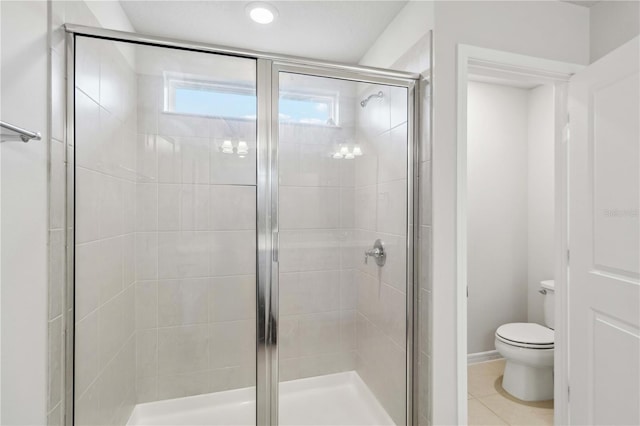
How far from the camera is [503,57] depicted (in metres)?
1.57

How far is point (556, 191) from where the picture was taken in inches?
70.6

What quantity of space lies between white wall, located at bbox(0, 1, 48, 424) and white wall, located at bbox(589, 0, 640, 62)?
8.16 feet

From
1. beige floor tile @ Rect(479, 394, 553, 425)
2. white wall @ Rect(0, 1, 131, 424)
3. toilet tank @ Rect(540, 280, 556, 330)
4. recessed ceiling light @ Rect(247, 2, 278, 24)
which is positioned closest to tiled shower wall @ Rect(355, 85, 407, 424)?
recessed ceiling light @ Rect(247, 2, 278, 24)

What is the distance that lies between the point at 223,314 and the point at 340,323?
1.87 feet

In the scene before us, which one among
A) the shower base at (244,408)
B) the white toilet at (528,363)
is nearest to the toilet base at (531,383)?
the white toilet at (528,363)

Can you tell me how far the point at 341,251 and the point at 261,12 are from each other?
135 cm

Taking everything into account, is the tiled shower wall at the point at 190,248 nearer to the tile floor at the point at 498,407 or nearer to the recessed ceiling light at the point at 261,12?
the recessed ceiling light at the point at 261,12

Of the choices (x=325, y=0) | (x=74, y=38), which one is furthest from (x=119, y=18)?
(x=325, y=0)

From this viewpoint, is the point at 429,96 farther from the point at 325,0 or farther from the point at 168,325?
the point at 168,325

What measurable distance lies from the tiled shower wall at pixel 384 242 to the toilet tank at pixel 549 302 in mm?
1575

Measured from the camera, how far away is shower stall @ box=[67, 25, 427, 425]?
1.31 meters

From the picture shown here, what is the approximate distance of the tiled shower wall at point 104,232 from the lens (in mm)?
1251

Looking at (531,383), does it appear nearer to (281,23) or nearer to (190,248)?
(190,248)

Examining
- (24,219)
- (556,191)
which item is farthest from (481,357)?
(24,219)
